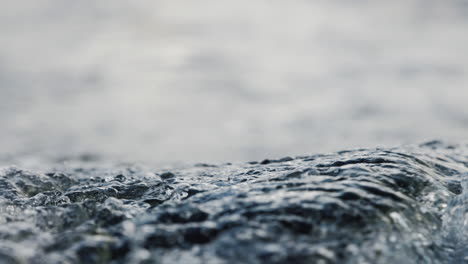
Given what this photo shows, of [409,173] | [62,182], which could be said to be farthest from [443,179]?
[62,182]

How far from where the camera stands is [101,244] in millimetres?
3135

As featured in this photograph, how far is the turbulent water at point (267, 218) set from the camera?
3.03m

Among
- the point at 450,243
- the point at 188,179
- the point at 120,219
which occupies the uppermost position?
the point at 188,179

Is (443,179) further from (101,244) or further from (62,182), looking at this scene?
(62,182)

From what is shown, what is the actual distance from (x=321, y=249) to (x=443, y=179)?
186 centimetres

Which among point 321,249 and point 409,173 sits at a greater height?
point 409,173

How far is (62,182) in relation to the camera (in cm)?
544

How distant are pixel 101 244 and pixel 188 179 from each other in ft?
6.42

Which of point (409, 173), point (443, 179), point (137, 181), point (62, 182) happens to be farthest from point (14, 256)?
point (443, 179)

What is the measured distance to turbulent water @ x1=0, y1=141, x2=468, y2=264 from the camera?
303 centimetres

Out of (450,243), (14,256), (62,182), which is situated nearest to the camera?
(14,256)

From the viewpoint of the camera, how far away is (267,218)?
10.9 ft

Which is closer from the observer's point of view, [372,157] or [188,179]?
[372,157]

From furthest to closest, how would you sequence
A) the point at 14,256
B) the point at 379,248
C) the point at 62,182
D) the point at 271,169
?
the point at 62,182
the point at 271,169
the point at 379,248
the point at 14,256
